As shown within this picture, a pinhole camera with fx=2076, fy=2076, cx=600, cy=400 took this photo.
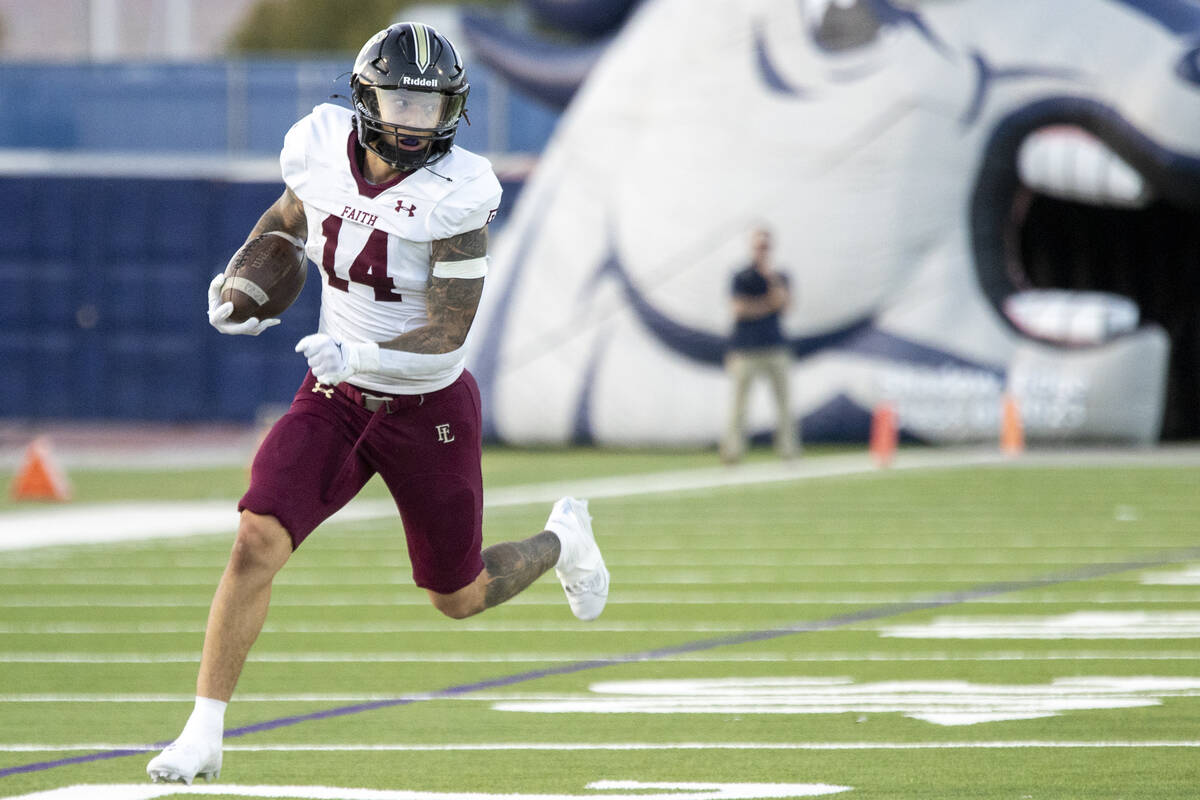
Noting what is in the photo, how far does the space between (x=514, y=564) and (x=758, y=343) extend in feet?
33.7

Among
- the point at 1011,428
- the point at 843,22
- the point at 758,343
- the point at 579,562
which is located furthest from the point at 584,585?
the point at 843,22

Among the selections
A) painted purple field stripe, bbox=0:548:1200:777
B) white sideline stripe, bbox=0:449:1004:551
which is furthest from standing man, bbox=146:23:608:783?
white sideline stripe, bbox=0:449:1004:551

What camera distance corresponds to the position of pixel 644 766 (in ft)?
16.0

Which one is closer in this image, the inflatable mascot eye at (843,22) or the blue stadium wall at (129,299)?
the inflatable mascot eye at (843,22)

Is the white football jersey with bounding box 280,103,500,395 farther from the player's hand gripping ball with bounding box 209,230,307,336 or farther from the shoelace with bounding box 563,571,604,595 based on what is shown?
the shoelace with bounding box 563,571,604,595

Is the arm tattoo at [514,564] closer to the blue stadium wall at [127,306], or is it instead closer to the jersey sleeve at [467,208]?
the jersey sleeve at [467,208]

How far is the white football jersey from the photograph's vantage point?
479 cm

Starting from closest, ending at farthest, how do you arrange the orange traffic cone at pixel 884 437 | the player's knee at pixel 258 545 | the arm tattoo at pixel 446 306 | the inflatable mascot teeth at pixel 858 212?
the player's knee at pixel 258 545
the arm tattoo at pixel 446 306
the orange traffic cone at pixel 884 437
the inflatable mascot teeth at pixel 858 212

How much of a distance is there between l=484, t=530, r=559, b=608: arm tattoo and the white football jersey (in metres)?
0.71

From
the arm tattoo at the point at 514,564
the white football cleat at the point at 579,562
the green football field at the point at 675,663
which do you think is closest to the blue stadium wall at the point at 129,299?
the green football field at the point at 675,663

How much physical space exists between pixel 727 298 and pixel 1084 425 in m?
3.13

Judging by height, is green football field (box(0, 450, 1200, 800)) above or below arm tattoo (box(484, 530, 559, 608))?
below

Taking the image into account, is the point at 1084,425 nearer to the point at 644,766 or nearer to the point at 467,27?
the point at 467,27

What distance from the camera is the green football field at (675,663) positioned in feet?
15.8
